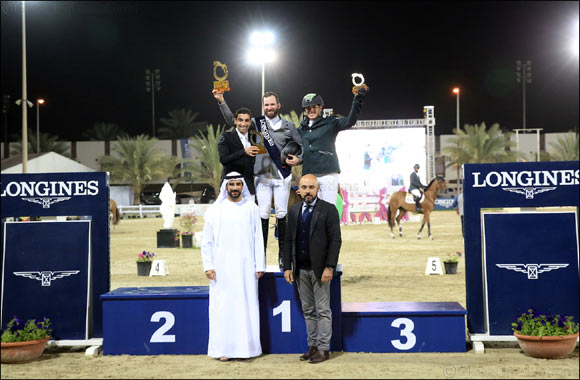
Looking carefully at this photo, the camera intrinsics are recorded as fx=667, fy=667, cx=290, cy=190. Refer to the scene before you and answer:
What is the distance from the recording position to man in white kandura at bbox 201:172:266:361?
281 inches

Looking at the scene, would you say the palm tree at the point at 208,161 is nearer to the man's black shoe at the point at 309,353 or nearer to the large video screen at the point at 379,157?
the large video screen at the point at 379,157

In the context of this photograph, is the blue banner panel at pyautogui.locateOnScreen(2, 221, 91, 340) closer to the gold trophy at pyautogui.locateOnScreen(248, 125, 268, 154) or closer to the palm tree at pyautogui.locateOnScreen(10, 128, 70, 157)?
the gold trophy at pyautogui.locateOnScreen(248, 125, 268, 154)

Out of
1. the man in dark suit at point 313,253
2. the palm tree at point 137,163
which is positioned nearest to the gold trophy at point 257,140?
the man in dark suit at point 313,253

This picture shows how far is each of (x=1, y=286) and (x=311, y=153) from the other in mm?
3922

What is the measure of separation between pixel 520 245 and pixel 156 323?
425cm

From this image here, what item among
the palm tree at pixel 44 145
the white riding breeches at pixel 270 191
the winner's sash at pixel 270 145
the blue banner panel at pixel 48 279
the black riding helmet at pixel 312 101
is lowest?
the blue banner panel at pixel 48 279

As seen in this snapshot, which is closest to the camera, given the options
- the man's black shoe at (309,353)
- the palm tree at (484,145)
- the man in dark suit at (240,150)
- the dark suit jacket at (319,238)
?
the dark suit jacket at (319,238)

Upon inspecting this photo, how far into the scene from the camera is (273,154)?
25.1ft

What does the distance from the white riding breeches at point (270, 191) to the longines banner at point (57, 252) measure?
6.08 ft

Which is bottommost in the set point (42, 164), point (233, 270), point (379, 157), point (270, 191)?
point (233, 270)

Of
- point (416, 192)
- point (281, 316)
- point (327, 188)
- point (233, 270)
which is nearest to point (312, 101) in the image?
point (327, 188)

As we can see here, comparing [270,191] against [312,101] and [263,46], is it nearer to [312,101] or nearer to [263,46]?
[312,101]

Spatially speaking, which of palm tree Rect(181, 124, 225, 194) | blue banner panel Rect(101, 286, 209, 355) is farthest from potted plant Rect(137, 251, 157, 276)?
palm tree Rect(181, 124, 225, 194)

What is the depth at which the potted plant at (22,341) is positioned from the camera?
7.18 m
